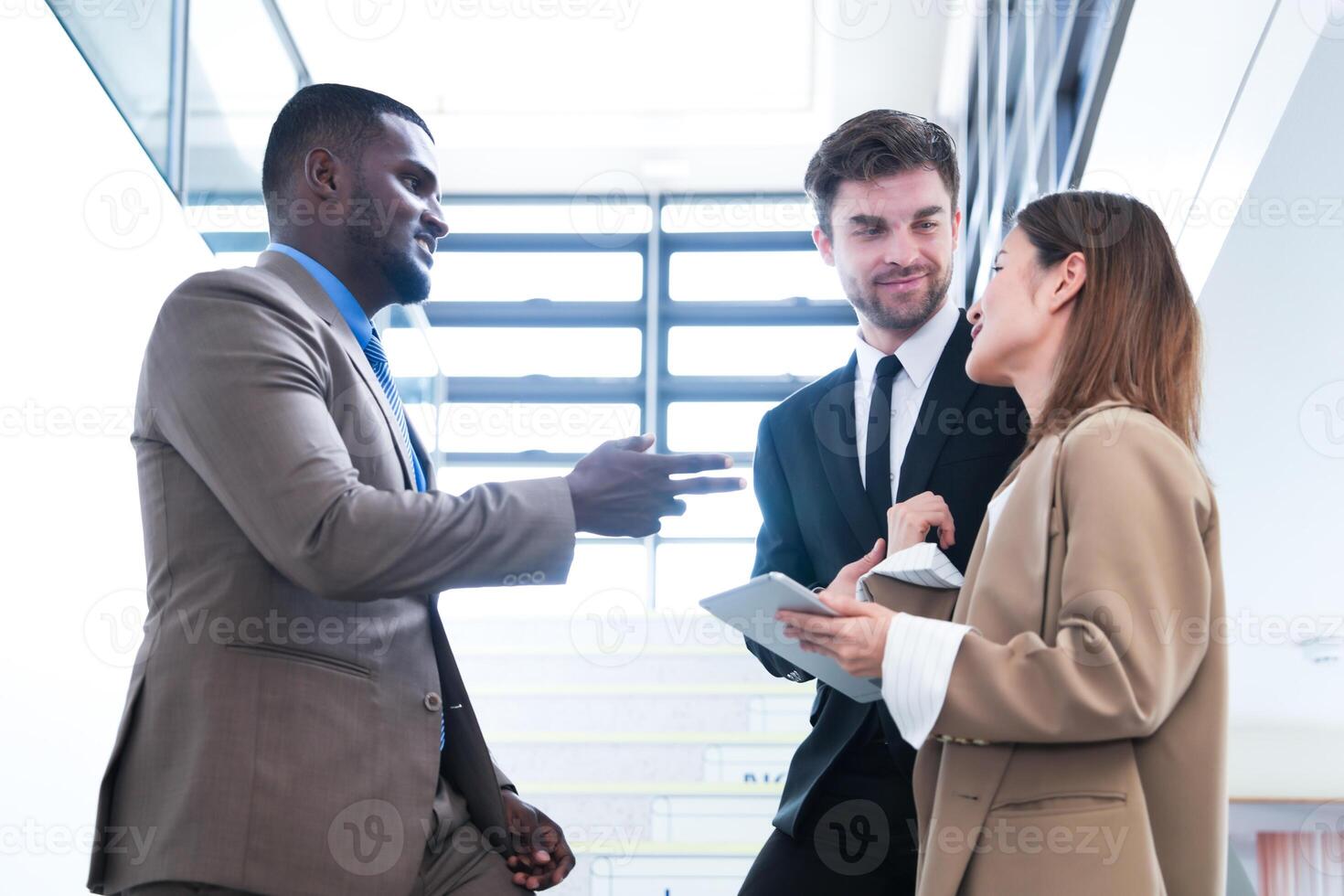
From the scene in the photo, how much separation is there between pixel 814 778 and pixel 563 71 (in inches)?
299

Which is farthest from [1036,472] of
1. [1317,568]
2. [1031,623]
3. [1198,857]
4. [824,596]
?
[1317,568]

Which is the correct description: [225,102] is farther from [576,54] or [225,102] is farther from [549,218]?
[549,218]

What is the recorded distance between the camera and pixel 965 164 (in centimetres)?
816

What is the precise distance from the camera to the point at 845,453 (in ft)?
7.96

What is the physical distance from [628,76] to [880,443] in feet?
23.5

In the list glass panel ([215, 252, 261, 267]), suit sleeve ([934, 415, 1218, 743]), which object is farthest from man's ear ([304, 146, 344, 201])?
glass panel ([215, 252, 261, 267])

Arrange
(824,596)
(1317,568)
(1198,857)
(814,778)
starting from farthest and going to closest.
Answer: (1317,568) < (814,778) < (824,596) < (1198,857)

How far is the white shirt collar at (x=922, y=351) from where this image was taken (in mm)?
2455

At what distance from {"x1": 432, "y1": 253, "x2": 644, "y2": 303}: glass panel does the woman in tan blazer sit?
8433mm

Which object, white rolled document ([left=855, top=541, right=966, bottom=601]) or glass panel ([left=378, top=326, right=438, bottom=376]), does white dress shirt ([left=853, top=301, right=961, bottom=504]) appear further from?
glass panel ([left=378, top=326, right=438, bottom=376])

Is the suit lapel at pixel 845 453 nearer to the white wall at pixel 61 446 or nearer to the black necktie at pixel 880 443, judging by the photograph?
the black necktie at pixel 880 443

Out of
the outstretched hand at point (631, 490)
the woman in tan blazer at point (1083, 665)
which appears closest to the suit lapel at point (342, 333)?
the outstretched hand at point (631, 490)

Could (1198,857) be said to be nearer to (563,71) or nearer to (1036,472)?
(1036,472)

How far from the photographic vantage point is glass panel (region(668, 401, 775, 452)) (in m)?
9.85
